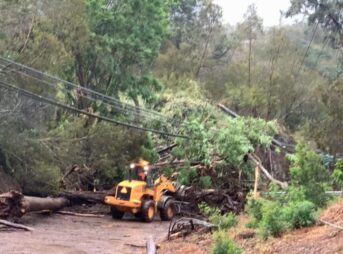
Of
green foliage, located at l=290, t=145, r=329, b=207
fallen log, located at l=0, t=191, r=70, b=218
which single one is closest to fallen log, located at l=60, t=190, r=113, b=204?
fallen log, located at l=0, t=191, r=70, b=218

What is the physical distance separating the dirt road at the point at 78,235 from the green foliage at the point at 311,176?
3836mm

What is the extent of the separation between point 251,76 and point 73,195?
1978 centimetres

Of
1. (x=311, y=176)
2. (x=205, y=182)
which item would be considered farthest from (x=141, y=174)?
(x=311, y=176)

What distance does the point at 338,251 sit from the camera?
308 inches

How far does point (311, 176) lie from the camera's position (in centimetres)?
1272

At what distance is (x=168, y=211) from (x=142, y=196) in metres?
1.25

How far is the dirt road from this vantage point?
13.5 meters

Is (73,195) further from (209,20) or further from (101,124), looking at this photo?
(209,20)

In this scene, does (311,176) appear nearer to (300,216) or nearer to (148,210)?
(300,216)

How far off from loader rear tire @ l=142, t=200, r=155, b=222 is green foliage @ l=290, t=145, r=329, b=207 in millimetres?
7797

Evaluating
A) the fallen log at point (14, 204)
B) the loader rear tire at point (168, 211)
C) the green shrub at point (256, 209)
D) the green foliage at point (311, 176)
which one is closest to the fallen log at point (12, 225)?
the fallen log at point (14, 204)

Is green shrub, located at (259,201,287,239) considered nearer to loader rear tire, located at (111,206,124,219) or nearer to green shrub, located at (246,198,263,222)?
green shrub, located at (246,198,263,222)

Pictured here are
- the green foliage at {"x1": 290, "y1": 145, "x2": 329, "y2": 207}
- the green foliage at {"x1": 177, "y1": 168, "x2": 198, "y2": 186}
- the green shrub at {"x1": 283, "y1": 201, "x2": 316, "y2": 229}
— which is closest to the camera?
the green shrub at {"x1": 283, "y1": 201, "x2": 316, "y2": 229}

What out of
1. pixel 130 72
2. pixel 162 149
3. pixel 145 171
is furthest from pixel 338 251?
pixel 130 72
